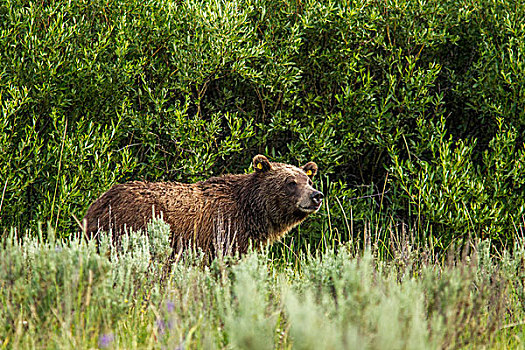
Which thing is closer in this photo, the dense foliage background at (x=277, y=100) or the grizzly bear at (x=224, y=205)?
the grizzly bear at (x=224, y=205)

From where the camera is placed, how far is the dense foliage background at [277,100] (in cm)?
748

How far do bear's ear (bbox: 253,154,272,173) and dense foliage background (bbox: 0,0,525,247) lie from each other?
91 cm

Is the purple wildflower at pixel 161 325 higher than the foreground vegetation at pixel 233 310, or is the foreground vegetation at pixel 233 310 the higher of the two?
the foreground vegetation at pixel 233 310

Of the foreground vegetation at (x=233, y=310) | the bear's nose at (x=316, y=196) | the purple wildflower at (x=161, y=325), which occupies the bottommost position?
the purple wildflower at (x=161, y=325)

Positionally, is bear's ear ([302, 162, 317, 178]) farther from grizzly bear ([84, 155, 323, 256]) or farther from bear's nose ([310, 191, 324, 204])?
bear's nose ([310, 191, 324, 204])

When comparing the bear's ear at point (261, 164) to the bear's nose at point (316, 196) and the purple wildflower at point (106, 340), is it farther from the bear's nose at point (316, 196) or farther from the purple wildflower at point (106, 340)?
the purple wildflower at point (106, 340)

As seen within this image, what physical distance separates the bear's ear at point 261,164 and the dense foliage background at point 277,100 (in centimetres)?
91

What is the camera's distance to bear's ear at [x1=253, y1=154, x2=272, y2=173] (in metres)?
6.81

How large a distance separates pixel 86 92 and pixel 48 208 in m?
1.57

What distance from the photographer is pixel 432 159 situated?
774cm

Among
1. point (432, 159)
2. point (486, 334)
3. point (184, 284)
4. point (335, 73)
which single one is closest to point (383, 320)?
point (486, 334)

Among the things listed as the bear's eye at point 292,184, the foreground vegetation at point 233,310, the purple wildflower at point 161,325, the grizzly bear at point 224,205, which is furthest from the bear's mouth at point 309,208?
the purple wildflower at point 161,325

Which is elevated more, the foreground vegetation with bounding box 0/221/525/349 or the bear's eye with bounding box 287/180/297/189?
the bear's eye with bounding box 287/180/297/189

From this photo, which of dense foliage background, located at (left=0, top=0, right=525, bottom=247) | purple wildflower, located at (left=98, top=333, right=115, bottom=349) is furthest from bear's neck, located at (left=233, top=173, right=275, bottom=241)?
purple wildflower, located at (left=98, top=333, right=115, bottom=349)
